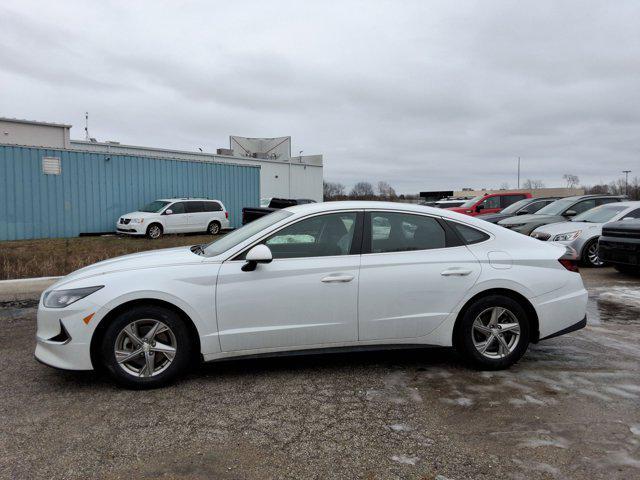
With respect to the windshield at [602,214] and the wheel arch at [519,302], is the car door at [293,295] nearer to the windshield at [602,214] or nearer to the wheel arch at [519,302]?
the wheel arch at [519,302]

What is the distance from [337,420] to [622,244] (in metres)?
8.02

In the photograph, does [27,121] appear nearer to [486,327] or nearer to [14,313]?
[14,313]

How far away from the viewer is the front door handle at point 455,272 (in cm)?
442

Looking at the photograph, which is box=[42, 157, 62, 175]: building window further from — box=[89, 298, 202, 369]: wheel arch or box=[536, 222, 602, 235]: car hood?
box=[89, 298, 202, 369]: wheel arch

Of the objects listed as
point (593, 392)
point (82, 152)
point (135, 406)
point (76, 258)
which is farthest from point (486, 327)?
point (82, 152)

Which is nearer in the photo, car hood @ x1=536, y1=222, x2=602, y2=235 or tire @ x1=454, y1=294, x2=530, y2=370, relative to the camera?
tire @ x1=454, y1=294, x2=530, y2=370

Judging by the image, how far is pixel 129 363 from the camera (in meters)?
4.04

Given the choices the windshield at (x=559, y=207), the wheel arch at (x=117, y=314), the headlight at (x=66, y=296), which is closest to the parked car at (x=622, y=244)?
the windshield at (x=559, y=207)

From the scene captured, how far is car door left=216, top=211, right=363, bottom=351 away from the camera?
162 inches

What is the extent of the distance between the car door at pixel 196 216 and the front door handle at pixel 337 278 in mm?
17773

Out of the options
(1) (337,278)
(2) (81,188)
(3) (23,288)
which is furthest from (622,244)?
(2) (81,188)

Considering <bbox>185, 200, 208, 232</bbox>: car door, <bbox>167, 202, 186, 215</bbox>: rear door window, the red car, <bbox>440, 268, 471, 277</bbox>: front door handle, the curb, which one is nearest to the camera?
<bbox>440, 268, 471, 277</bbox>: front door handle

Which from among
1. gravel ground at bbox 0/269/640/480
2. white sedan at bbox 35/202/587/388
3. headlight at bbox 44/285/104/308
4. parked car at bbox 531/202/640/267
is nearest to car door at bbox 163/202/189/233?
parked car at bbox 531/202/640/267

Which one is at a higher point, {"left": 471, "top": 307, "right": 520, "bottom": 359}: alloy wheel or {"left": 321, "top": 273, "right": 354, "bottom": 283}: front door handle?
{"left": 321, "top": 273, "right": 354, "bottom": 283}: front door handle
